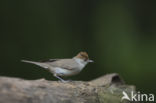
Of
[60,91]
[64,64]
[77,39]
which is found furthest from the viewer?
[77,39]

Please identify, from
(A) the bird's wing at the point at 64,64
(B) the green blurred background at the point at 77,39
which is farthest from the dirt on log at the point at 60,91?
(B) the green blurred background at the point at 77,39

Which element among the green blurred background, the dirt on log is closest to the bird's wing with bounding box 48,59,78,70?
the dirt on log

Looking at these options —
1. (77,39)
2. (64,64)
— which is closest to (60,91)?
(64,64)

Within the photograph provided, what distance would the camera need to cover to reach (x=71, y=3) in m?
6.99

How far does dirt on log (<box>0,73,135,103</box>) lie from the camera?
9.65ft

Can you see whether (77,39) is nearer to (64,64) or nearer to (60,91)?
(64,64)

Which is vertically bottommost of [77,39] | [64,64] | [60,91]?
[60,91]

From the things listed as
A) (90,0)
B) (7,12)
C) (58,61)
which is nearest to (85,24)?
(90,0)

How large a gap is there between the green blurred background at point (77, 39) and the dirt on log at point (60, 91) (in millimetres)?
2090

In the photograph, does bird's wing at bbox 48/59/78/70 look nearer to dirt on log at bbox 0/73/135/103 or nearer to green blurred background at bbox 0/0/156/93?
dirt on log at bbox 0/73/135/103

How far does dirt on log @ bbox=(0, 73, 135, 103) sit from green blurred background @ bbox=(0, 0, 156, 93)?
2090 mm

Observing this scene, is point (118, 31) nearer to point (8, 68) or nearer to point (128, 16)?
point (128, 16)

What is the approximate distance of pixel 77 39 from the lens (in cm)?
688

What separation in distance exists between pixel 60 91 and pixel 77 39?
3.39 metres
